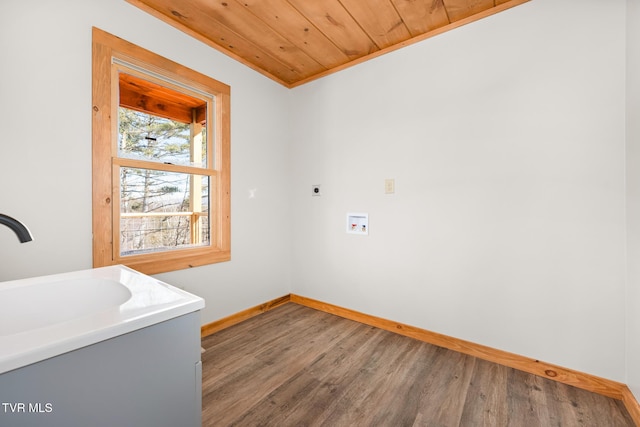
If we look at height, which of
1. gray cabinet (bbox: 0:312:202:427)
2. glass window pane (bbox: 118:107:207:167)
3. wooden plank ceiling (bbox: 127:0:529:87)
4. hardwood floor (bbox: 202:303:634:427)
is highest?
wooden plank ceiling (bbox: 127:0:529:87)

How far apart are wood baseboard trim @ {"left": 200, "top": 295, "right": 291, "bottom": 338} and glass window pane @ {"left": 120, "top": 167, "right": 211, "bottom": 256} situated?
662 millimetres

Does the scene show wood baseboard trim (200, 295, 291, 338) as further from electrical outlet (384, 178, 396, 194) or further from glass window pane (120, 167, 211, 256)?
electrical outlet (384, 178, 396, 194)

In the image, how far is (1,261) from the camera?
1.37 metres

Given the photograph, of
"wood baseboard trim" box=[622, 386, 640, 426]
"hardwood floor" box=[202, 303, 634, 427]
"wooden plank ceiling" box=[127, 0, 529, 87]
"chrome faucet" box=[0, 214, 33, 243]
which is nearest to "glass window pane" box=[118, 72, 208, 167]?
"wooden plank ceiling" box=[127, 0, 529, 87]

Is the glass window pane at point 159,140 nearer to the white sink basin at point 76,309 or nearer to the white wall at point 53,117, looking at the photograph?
the white wall at point 53,117

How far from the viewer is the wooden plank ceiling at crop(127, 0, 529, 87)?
72.4 inches

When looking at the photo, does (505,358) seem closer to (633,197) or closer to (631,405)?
(631,405)

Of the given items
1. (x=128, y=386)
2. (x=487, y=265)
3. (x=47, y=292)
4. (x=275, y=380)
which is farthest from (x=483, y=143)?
(x=47, y=292)

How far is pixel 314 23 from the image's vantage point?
79.6 inches

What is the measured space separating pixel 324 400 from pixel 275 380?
332 mm

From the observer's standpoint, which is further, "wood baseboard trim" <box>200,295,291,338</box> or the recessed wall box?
the recessed wall box

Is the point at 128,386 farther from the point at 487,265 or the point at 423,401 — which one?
the point at 487,265

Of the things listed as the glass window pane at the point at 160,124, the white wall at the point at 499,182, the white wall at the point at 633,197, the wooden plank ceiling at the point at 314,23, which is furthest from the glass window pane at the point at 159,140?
the white wall at the point at 633,197

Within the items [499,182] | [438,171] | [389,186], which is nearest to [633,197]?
[499,182]
